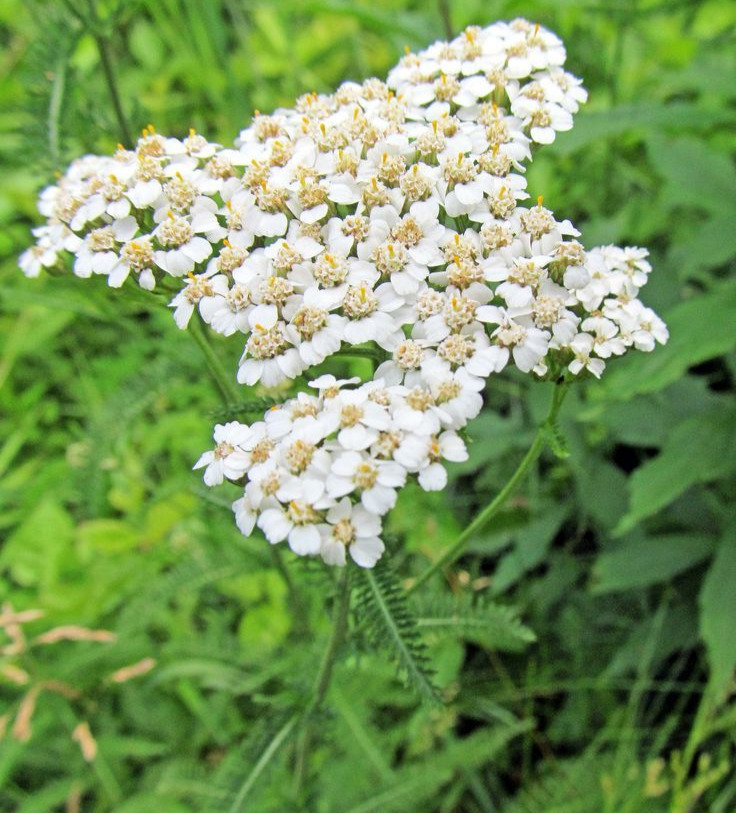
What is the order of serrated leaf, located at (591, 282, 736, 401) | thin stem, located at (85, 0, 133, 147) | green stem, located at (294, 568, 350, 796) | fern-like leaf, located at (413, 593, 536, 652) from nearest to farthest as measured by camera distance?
green stem, located at (294, 568, 350, 796) < fern-like leaf, located at (413, 593, 536, 652) < serrated leaf, located at (591, 282, 736, 401) < thin stem, located at (85, 0, 133, 147)

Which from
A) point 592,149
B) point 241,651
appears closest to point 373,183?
point 241,651

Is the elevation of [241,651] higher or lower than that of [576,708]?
higher

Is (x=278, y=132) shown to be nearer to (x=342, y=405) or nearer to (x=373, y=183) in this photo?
(x=373, y=183)

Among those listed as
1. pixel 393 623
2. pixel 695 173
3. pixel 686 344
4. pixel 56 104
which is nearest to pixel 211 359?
pixel 393 623

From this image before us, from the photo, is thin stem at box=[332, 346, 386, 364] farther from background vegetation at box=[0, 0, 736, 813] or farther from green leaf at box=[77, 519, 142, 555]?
green leaf at box=[77, 519, 142, 555]

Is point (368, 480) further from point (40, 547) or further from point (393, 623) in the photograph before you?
point (40, 547)

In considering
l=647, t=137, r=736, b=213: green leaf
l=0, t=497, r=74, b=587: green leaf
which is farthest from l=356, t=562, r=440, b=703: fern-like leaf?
l=0, t=497, r=74, b=587: green leaf

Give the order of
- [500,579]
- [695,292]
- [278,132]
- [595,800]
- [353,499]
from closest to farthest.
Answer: [353,499] < [278,132] < [595,800] < [500,579] < [695,292]
